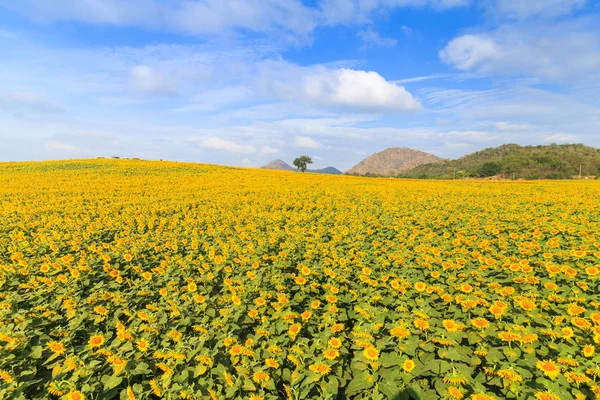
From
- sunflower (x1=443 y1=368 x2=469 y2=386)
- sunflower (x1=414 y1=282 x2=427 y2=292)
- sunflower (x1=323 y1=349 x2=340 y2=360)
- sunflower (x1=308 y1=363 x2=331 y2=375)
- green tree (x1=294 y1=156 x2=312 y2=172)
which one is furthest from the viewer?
green tree (x1=294 y1=156 x2=312 y2=172)

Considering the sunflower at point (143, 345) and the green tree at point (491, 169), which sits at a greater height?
the green tree at point (491, 169)

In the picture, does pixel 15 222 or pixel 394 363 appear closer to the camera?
pixel 394 363

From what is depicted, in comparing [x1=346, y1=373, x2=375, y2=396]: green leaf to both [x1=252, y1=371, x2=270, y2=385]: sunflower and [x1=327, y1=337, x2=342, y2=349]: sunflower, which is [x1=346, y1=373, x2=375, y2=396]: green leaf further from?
[x1=252, y1=371, x2=270, y2=385]: sunflower

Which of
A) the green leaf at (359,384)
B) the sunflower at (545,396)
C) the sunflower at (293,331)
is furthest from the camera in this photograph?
the sunflower at (293,331)

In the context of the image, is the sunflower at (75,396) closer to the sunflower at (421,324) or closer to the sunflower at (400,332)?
the sunflower at (400,332)

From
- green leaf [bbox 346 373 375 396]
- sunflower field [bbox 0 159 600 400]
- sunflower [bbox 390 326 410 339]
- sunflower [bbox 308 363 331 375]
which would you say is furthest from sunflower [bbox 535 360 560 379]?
sunflower [bbox 308 363 331 375]

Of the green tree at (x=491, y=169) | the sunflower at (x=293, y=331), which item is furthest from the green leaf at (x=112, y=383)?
the green tree at (x=491, y=169)

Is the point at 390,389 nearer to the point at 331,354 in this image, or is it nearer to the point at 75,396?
the point at 331,354

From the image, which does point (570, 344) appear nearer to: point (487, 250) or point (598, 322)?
point (598, 322)

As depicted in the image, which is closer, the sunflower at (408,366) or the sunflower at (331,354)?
the sunflower at (408,366)

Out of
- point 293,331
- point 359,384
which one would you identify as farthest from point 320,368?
point 293,331

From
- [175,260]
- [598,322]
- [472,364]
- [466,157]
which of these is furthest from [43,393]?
[466,157]

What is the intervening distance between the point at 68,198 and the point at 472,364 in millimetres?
16823

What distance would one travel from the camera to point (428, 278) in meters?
5.00
